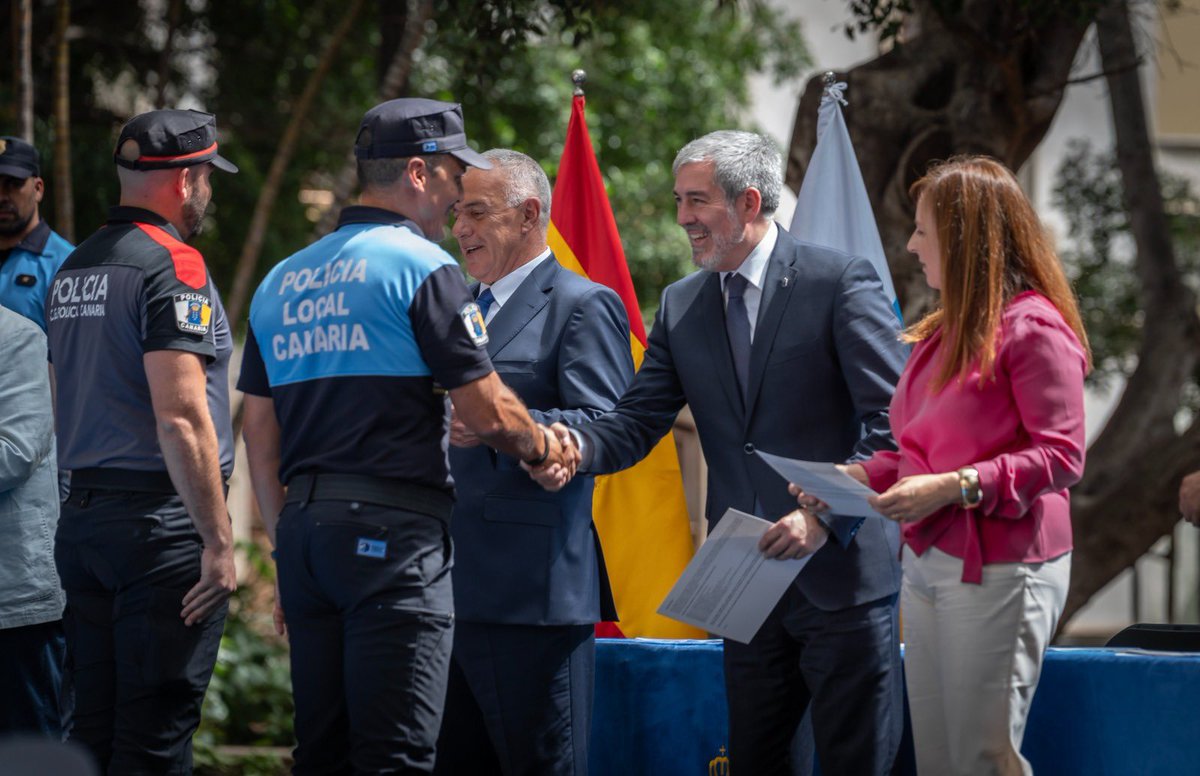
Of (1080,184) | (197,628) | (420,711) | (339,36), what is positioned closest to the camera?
(420,711)

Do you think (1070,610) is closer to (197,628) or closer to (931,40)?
(931,40)

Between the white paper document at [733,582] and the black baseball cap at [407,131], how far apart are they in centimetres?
116

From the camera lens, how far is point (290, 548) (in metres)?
3.00

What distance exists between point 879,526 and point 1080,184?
27.7 feet

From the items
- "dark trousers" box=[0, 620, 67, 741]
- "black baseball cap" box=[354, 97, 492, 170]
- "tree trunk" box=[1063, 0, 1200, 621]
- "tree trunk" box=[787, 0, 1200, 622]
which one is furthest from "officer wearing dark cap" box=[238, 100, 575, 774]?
"tree trunk" box=[1063, 0, 1200, 621]

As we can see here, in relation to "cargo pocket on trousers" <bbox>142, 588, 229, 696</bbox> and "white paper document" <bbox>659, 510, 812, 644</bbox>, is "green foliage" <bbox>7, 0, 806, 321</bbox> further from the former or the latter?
"cargo pocket on trousers" <bbox>142, 588, 229, 696</bbox>

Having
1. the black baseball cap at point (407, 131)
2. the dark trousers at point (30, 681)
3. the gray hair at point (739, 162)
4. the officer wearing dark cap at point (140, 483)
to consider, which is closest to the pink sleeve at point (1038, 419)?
the gray hair at point (739, 162)

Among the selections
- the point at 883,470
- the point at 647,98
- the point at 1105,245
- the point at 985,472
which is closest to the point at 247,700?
the point at 883,470

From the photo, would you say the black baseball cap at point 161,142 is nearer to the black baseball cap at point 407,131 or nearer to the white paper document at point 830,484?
the black baseball cap at point 407,131

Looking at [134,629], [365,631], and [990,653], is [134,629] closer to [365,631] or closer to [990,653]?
[365,631]

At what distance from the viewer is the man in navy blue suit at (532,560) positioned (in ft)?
11.7

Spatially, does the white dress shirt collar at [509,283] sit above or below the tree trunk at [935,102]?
below

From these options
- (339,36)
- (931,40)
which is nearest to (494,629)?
(931,40)

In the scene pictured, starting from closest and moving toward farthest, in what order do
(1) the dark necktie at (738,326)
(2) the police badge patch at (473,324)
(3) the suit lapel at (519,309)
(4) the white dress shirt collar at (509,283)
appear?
(2) the police badge patch at (473,324) → (1) the dark necktie at (738,326) → (3) the suit lapel at (519,309) → (4) the white dress shirt collar at (509,283)
